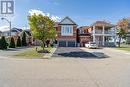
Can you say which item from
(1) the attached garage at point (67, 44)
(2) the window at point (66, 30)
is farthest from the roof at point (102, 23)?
(1) the attached garage at point (67, 44)

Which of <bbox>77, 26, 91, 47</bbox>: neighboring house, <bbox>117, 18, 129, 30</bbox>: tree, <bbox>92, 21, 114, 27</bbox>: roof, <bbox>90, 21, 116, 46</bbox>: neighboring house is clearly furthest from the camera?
<bbox>117, 18, 129, 30</bbox>: tree

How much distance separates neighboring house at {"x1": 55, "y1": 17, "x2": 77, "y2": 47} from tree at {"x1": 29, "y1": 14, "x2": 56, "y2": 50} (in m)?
28.4

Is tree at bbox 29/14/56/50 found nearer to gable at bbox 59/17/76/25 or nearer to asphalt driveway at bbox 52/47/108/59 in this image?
asphalt driveway at bbox 52/47/108/59

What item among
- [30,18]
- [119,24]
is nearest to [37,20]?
[30,18]

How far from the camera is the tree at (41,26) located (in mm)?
39500

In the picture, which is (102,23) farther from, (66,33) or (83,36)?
(66,33)

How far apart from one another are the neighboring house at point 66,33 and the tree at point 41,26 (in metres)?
28.4

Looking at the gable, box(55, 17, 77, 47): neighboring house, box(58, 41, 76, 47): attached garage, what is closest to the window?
box(55, 17, 77, 47): neighboring house

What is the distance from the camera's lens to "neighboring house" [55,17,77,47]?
6869 cm

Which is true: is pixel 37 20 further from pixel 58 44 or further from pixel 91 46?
pixel 58 44

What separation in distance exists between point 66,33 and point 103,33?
1012 centimetres

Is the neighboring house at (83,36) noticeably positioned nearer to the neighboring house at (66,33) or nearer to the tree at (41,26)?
the neighboring house at (66,33)

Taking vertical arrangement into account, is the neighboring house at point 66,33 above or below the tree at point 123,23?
below

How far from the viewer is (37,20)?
39438 mm
